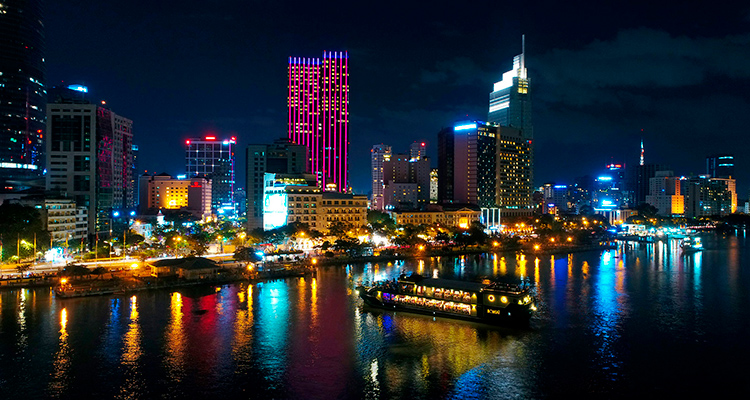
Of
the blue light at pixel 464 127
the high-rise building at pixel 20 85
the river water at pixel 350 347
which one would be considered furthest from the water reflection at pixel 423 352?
the blue light at pixel 464 127

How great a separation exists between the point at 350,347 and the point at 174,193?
86528 millimetres

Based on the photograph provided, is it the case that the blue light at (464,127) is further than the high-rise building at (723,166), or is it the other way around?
the high-rise building at (723,166)

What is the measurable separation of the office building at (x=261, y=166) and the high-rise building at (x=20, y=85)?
1128 inches

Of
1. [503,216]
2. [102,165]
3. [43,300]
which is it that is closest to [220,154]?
[102,165]

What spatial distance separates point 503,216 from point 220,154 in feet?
225

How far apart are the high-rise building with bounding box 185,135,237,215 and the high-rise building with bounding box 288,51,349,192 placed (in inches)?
1219

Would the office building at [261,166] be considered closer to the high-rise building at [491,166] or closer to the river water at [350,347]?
the high-rise building at [491,166]

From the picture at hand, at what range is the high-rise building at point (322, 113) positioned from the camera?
9694cm

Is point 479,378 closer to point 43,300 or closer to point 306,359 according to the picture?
point 306,359

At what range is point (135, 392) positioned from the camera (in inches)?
618

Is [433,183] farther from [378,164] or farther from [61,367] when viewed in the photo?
[61,367]

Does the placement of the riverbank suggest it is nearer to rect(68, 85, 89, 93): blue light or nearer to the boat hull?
the boat hull

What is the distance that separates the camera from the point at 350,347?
20062 mm

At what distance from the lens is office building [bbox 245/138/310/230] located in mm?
77688
